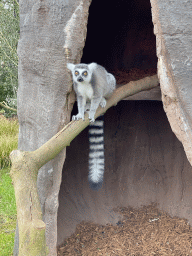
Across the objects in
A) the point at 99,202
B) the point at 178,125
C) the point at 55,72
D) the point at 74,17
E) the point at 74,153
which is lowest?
the point at 99,202

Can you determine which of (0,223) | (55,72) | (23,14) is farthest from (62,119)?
(0,223)

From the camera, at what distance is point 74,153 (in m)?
3.93

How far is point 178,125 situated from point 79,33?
43.1 inches

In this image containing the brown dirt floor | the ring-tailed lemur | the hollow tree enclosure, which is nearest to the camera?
the hollow tree enclosure

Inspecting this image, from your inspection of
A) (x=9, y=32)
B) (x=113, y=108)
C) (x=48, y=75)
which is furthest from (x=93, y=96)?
(x=9, y=32)

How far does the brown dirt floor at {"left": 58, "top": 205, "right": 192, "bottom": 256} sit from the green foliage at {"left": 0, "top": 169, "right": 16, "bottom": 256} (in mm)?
791

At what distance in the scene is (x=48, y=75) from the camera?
2555 mm

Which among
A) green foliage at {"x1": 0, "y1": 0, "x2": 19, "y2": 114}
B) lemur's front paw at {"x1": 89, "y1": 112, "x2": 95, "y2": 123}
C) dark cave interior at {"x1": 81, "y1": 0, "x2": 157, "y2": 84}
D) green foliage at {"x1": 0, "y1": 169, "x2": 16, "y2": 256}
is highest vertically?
green foliage at {"x1": 0, "y1": 0, "x2": 19, "y2": 114}

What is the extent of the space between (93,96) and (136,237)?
177 centimetres

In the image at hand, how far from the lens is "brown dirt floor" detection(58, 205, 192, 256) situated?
317cm

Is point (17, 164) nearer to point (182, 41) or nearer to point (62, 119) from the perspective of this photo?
point (62, 119)

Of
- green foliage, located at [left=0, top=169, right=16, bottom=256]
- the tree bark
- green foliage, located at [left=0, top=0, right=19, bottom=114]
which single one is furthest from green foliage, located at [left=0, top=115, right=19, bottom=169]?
the tree bark

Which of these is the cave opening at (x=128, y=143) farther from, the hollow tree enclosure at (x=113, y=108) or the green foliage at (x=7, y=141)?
the green foliage at (x=7, y=141)

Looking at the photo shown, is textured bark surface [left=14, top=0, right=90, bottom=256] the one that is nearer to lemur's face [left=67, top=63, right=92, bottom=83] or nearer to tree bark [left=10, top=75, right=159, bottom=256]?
lemur's face [left=67, top=63, right=92, bottom=83]
